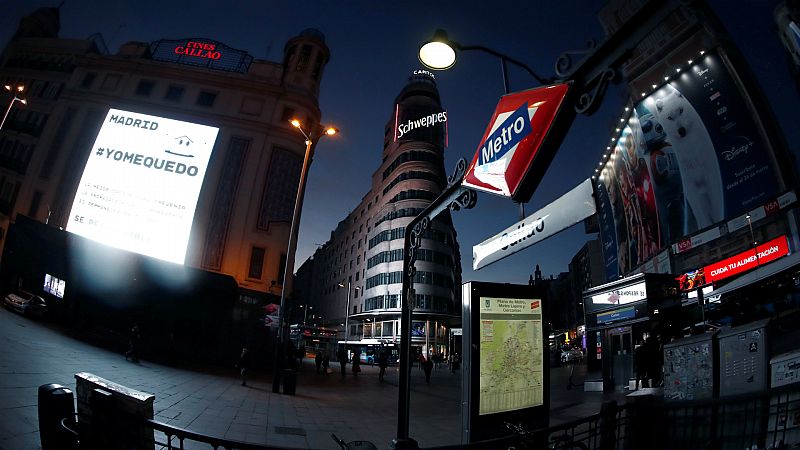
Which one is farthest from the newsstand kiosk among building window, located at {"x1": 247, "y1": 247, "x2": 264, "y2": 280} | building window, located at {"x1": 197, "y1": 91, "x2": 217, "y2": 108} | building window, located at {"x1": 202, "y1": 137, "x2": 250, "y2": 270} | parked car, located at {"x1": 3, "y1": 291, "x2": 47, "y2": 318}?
parked car, located at {"x1": 3, "y1": 291, "x2": 47, "y2": 318}

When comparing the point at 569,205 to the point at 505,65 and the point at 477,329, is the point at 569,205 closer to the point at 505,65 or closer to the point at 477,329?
the point at 505,65

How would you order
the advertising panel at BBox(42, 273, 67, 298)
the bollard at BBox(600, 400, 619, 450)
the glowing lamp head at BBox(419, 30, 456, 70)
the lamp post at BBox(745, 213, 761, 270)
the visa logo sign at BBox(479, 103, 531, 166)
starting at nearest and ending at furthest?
1. the visa logo sign at BBox(479, 103, 531, 166)
2. the bollard at BBox(600, 400, 619, 450)
3. the glowing lamp head at BBox(419, 30, 456, 70)
4. the lamp post at BBox(745, 213, 761, 270)
5. the advertising panel at BBox(42, 273, 67, 298)

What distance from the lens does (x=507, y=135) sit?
3.21 m

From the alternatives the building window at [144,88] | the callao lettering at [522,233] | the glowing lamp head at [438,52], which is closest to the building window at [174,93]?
the building window at [144,88]

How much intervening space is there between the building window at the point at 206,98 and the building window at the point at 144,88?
371 centimetres

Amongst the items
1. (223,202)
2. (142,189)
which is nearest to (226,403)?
(142,189)

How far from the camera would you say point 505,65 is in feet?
14.6

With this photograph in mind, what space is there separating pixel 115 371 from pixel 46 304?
14603 mm

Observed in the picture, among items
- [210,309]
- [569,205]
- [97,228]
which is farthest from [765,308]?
[97,228]

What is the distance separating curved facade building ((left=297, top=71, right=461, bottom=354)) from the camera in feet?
186

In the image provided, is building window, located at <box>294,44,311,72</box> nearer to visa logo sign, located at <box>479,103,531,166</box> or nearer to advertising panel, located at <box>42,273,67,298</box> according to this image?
advertising panel, located at <box>42,273,67,298</box>

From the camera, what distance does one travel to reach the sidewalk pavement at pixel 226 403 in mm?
7320

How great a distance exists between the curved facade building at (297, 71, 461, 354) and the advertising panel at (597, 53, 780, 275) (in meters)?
22.9

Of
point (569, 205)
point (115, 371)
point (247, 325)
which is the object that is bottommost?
point (115, 371)
